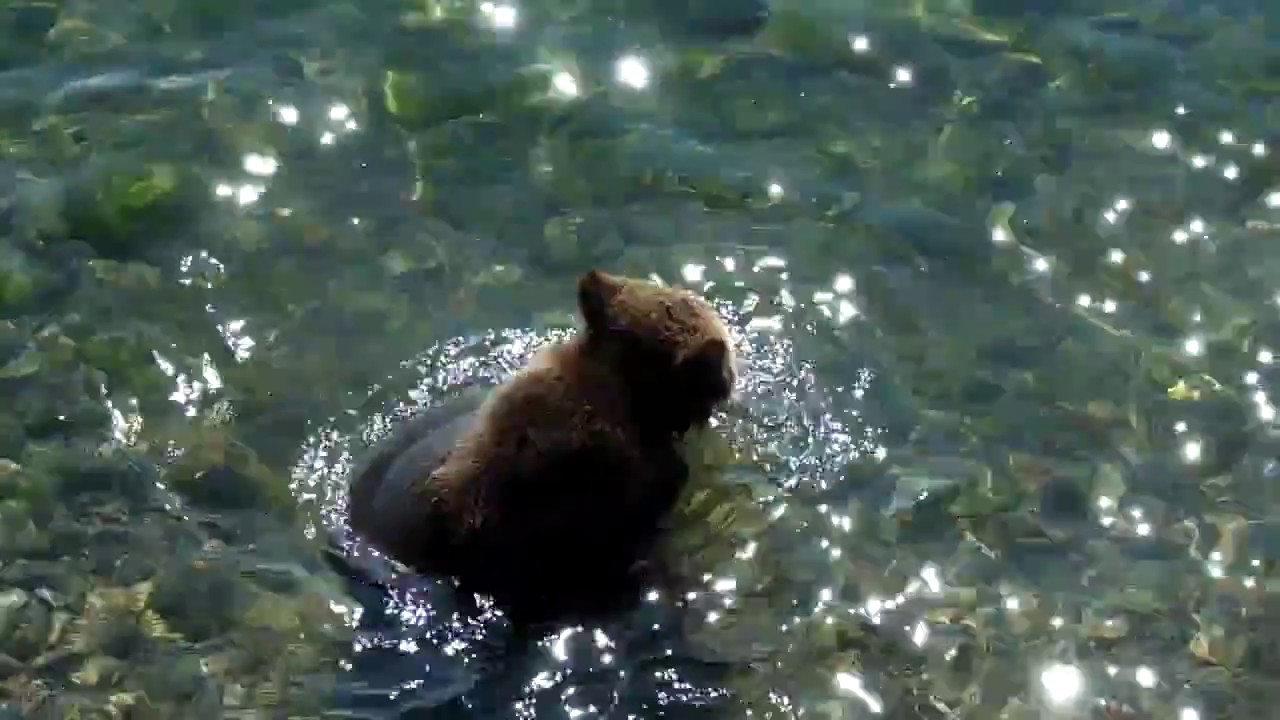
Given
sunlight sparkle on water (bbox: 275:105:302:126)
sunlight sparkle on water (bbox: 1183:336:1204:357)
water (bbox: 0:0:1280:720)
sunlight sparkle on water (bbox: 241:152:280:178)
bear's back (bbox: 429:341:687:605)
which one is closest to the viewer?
bear's back (bbox: 429:341:687:605)

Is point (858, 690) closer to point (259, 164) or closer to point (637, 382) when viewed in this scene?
point (637, 382)

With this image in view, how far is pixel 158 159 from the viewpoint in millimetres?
8344

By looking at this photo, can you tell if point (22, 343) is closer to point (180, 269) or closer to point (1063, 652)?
point (180, 269)

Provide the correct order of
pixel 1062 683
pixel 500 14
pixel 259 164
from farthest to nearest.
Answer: pixel 500 14, pixel 259 164, pixel 1062 683

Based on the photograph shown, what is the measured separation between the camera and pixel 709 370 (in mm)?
6082

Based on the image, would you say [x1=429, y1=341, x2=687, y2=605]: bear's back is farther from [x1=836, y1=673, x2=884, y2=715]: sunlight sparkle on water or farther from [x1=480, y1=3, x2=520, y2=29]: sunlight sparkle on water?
[x1=480, y1=3, x2=520, y2=29]: sunlight sparkle on water

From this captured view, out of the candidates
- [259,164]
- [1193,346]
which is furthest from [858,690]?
[259,164]

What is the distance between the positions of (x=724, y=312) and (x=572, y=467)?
196 centimetres

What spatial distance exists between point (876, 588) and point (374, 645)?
1.91 metres

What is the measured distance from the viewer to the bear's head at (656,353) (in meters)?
6.09

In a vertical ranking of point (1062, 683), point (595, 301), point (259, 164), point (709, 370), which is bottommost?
point (1062, 683)

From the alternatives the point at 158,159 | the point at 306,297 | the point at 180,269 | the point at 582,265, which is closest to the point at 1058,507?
the point at 582,265

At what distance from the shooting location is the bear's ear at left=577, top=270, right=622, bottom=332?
609 centimetres

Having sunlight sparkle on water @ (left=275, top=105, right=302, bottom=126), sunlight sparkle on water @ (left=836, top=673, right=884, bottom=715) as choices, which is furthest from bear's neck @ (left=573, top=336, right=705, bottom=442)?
sunlight sparkle on water @ (left=275, top=105, right=302, bottom=126)
